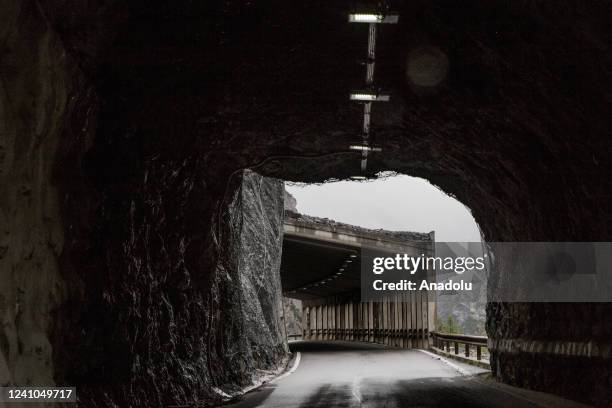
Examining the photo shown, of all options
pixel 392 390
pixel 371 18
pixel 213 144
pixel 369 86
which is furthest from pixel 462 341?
pixel 371 18

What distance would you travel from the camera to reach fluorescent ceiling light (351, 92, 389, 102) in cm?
1214

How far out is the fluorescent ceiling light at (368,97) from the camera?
12141 mm

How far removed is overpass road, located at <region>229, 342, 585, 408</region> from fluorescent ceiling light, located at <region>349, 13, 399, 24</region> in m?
6.81

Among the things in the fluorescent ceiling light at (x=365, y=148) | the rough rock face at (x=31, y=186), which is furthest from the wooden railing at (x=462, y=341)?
the rough rock face at (x=31, y=186)

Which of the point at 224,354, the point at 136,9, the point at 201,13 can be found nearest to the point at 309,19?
the point at 201,13

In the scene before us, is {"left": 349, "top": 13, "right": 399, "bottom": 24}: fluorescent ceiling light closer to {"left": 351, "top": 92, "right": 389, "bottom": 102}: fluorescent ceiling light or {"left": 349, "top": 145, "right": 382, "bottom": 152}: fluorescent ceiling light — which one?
{"left": 351, "top": 92, "right": 389, "bottom": 102}: fluorescent ceiling light

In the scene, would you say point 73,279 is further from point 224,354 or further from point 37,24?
point 224,354

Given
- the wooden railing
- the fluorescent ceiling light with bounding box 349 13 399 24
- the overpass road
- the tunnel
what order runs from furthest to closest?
the wooden railing → the overpass road → the fluorescent ceiling light with bounding box 349 13 399 24 → the tunnel

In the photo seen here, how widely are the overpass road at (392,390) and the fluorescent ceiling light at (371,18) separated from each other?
681 cm

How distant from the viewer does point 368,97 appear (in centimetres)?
1224

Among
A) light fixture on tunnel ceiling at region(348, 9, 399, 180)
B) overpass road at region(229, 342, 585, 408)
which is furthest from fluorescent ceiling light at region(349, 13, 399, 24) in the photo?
overpass road at region(229, 342, 585, 408)

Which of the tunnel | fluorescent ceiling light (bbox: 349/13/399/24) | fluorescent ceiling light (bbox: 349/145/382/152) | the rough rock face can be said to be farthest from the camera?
fluorescent ceiling light (bbox: 349/145/382/152)

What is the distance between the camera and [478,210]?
18750mm

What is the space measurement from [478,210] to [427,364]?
8.36 m
